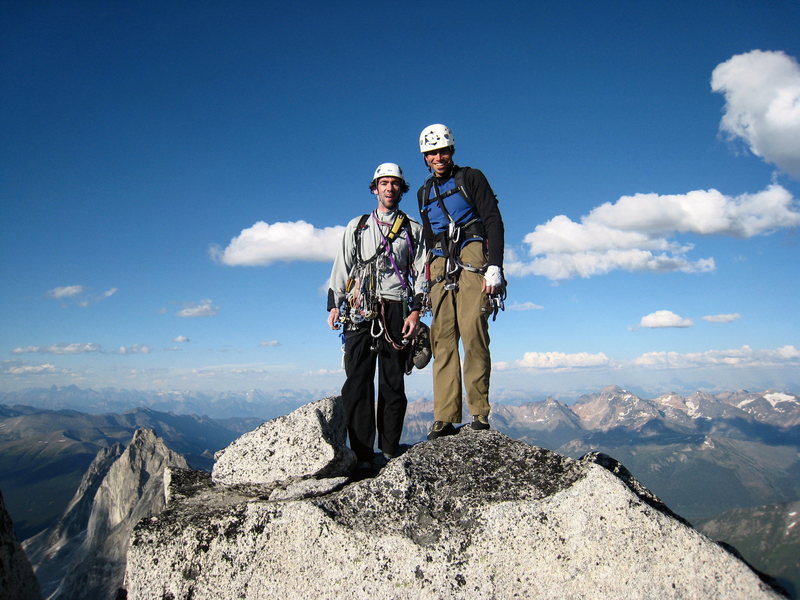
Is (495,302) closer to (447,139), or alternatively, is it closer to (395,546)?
(447,139)

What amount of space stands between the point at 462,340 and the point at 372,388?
1.83m

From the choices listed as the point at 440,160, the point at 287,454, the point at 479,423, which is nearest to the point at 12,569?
the point at 287,454

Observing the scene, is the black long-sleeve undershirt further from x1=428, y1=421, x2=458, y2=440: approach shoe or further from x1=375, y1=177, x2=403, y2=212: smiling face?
x1=428, y1=421, x2=458, y2=440: approach shoe

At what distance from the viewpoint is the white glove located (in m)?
7.64

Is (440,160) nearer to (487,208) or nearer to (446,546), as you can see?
(487,208)

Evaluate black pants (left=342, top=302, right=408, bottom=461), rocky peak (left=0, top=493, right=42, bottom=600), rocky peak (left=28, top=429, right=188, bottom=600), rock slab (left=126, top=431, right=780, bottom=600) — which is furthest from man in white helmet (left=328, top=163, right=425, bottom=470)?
rocky peak (left=28, top=429, right=188, bottom=600)

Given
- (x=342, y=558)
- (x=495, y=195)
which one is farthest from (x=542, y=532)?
(x=495, y=195)

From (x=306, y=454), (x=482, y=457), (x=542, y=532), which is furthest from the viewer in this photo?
(x=306, y=454)

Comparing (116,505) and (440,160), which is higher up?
(440,160)

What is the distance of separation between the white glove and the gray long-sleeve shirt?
1.35 meters

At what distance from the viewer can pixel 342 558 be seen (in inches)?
172

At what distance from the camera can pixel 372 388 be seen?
860 cm

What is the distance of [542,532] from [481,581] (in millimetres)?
671

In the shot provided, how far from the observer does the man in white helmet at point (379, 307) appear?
848 centimetres
